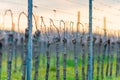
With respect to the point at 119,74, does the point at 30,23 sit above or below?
above

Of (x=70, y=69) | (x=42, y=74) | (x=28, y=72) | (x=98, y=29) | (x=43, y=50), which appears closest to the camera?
(x=28, y=72)

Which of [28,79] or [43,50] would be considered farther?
[43,50]

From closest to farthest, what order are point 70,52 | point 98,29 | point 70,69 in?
point 70,69 → point 70,52 → point 98,29

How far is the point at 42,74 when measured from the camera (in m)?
10.3

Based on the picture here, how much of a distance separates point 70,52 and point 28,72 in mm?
9354

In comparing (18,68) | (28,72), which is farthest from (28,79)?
(18,68)

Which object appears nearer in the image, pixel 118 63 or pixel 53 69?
pixel 53 69

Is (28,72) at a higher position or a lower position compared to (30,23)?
lower

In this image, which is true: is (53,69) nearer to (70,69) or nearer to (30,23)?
(70,69)

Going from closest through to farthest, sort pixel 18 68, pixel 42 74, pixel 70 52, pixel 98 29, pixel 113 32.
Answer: pixel 42 74
pixel 18 68
pixel 70 52
pixel 98 29
pixel 113 32

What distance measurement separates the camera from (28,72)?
4.55 meters

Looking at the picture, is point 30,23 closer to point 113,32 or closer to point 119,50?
point 119,50

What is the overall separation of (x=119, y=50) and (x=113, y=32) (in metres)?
4.05

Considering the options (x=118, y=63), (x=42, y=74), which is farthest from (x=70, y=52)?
(x=42, y=74)
